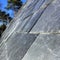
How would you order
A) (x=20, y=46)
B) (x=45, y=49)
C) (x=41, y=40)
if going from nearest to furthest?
(x=45, y=49), (x=41, y=40), (x=20, y=46)

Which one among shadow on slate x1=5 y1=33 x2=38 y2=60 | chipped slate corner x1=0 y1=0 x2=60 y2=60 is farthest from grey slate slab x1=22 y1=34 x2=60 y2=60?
shadow on slate x1=5 y1=33 x2=38 y2=60

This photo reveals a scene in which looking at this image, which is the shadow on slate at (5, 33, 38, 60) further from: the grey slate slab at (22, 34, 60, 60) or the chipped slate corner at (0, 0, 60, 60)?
the grey slate slab at (22, 34, 60, 60)

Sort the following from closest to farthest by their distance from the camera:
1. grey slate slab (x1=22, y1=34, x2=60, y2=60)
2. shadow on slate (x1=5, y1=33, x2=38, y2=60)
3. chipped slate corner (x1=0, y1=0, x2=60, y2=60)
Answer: grey slate slab (x1=22, y1=34, x2=60, y2=60)
chipped slate corner (x1=0, y1=0, x2=60, y2=60)
shadow on slate (x1=5, y1=33, x2=38, y2=60)

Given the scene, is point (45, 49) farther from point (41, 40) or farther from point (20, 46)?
point (20, 46)

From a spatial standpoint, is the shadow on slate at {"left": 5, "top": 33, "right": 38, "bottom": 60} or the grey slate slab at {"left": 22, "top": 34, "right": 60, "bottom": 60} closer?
the grey slate slab at {"left": 22, "top": 34, "right": 60, "bottom": 60}

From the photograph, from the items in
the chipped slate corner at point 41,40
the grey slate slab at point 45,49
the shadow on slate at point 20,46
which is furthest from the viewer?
the shadow on slate at point 20,46

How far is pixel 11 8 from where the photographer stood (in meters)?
49.6

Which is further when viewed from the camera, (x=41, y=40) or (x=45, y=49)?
(x=41, y=40)

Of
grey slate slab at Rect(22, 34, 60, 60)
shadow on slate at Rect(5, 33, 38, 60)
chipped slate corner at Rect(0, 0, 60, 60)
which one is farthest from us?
shadow on slate at Rect(5, 33, 38, 60)

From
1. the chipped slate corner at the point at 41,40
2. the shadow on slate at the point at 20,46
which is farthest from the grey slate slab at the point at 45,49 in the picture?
the shadow on slate at the point at 20,46

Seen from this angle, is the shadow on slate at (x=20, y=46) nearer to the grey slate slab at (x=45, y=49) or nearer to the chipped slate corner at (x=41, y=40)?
the chipped slate corner at (x=41, y=40)

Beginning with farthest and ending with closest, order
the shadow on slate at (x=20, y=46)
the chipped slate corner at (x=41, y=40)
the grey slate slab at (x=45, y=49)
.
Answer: the shadow on slate at (x=20, y=46)
the chipped slate corner at (x=41, y=40)
the grey slate slab at (x=45, y=49)

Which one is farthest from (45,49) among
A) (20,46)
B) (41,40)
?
(20,46)

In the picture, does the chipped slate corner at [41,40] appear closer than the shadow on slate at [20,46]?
Yes
